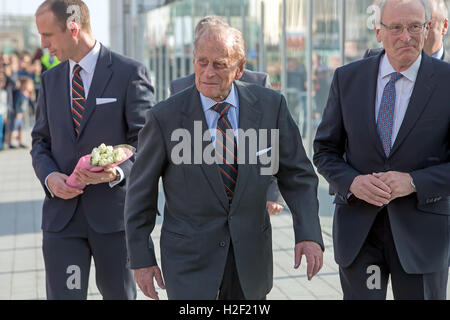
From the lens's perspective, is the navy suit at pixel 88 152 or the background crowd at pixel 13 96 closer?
the navy suit at pixel 88 152

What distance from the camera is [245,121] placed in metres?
3.41

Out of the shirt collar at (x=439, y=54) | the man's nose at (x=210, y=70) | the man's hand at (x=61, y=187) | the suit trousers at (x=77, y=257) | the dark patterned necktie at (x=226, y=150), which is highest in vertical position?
the man's nose at (x=210, y=70)

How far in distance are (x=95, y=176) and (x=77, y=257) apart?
1.54ft

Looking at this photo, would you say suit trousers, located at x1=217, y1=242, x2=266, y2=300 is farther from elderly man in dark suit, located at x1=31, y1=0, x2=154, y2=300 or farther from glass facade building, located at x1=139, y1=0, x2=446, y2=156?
glass facade building, located at x1=139, y1=0, x2=446, y2=156

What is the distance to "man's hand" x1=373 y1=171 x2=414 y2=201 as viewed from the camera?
3639 millimetres

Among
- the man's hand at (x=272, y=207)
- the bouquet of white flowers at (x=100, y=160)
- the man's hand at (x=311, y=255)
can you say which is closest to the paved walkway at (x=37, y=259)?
the man's hand at (x=272, y=207)

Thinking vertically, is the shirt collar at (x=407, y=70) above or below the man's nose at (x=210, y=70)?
below

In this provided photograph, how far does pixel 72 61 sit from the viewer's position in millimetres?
4570

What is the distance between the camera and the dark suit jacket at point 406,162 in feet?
12.2

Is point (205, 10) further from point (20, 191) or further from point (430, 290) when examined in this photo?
point (430, 290)

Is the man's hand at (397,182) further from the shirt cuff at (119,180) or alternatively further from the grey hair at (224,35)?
the shirt cuff at (119,180)

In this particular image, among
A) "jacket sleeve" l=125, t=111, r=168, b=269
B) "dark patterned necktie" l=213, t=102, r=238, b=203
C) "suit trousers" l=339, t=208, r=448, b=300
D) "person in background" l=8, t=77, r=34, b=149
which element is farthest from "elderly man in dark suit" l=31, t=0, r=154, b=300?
"person in background" l=8, t=77, r=34, b=149

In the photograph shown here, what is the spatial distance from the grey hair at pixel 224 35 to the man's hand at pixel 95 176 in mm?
1183
